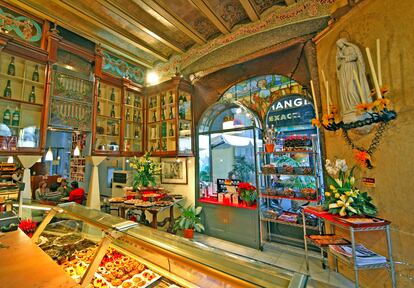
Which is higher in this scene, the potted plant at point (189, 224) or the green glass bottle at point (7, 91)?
the green glass bottle at point (7, 91)

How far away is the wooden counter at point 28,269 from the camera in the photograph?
1082 mm

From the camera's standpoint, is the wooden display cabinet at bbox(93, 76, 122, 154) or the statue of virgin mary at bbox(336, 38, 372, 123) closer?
the statue of virgin mary at bbox(336, 38, 372, 123)

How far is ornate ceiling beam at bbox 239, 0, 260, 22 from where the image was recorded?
125 inches

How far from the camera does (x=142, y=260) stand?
5.13 feet

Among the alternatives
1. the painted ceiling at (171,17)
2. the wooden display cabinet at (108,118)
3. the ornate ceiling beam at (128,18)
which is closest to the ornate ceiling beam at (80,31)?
the painted ceiling at (171,17)

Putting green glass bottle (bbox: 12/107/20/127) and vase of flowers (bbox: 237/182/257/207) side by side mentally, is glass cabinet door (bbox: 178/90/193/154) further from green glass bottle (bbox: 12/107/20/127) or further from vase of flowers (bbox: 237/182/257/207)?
green glass bottle (bbox: 12/107/20/127)

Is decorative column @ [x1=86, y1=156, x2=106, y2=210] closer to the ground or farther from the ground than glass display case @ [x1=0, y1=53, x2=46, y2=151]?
closer to the ground

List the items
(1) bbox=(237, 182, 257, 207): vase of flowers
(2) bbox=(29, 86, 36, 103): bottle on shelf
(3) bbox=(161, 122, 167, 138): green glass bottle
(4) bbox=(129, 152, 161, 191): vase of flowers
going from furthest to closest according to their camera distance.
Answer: (3) bbox=(161, 122, 167, 138): green glass bottle → (4) bbox=(129, 152, 161, 191): vase of flowers → (1) bbox=(237, 182, 257, 207): vase of flowers → (2) bbox=(29, 86, 36, 103): bottle on shelf

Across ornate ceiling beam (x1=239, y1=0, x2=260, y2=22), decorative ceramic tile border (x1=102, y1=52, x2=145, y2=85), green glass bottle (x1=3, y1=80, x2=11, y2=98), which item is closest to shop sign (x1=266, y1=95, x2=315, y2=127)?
ornate ceiling beam (x1=239, y1=0, x2=260, y2=22)

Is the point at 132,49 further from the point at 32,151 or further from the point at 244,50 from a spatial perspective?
the point at 32,151

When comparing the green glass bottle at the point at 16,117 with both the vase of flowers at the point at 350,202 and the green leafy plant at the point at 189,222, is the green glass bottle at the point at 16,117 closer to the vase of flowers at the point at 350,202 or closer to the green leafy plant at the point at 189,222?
the green leafy plant at the point at 189,222

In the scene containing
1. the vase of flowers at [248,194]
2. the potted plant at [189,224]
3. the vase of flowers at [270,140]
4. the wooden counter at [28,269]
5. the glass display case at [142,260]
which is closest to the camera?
the glass display case at [142,260]

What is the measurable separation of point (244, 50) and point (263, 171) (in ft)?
8.26

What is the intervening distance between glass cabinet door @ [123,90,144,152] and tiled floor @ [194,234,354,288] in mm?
2766
